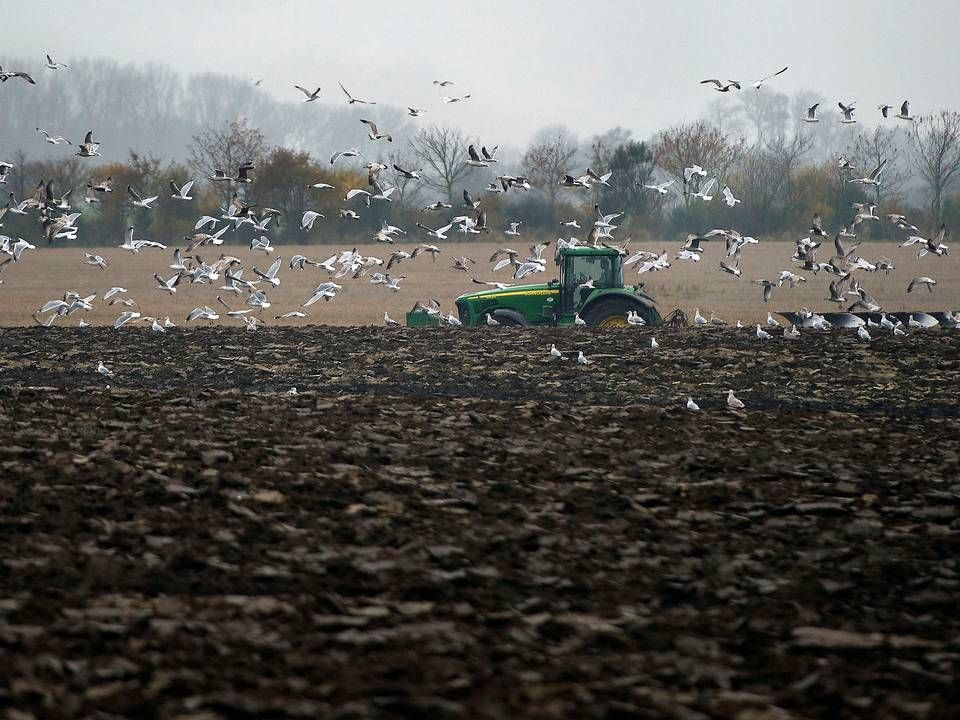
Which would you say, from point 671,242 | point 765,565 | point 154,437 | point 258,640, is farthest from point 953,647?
point 671,242

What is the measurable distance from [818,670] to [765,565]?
1811mm

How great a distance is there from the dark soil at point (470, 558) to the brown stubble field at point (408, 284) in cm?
1870

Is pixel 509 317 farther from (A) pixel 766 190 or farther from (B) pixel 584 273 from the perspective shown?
(A) pixel 766 190

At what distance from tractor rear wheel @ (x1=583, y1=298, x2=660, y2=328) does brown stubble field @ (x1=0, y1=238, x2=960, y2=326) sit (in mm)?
7855

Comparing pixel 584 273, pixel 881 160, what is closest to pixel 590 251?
pixel 584 273

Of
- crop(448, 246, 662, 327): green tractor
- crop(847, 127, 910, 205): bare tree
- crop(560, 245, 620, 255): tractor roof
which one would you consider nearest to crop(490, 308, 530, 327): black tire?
crop(448, 246, 662, 327): green tractor

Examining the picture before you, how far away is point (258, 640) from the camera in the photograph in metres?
5.89

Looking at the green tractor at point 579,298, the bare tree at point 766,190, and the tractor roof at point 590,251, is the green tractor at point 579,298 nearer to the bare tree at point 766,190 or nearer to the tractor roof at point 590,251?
the tractor roof at point 590,251

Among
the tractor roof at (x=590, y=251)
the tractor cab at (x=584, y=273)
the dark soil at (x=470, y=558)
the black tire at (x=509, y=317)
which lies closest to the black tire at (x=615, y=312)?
the tractor cab at (x=584, y=273)

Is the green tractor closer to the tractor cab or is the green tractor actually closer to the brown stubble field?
the tractor cab

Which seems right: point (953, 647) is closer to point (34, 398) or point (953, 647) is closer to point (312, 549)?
point (312, 549)

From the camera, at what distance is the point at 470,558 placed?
7.43 m

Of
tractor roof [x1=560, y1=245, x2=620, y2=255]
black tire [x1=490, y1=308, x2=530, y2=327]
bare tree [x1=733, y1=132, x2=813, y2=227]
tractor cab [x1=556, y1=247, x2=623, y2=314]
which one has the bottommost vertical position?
black tire [x1=490, y1=308, x2=530, y2=327]

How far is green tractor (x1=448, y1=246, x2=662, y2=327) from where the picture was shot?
23.9 meters
